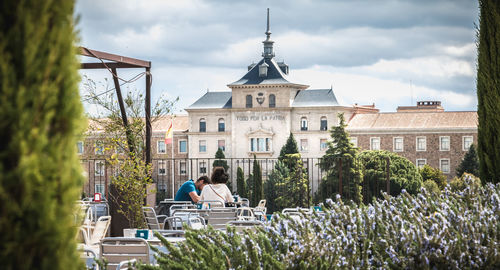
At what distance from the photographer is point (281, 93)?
232 ft

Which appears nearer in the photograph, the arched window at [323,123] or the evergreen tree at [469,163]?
the evergreen tree at [469,163]

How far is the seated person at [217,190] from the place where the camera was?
28.6ft

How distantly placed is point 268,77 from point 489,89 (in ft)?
225

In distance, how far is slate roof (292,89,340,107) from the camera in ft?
233

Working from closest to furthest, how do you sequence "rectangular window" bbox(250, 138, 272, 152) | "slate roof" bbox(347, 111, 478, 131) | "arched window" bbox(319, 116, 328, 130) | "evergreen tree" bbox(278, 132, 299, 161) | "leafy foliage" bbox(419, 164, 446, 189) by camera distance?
"leafy foliage" bbox(419, 164, 446, 189), "slate roof" bbox(347, 111, 478, 131), "evergreen tree" bbox(278, 132, 299, 161), "rectangular window" bbox(250, 138, 272, 152), "arched window" bbox(319, 116, 328, 130)

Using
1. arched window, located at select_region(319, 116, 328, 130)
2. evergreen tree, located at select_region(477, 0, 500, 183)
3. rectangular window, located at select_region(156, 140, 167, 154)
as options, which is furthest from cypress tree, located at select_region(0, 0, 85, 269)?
arched window, located at select_region(319, 116, 328, 130)

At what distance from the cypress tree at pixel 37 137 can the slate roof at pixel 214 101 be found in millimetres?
70562

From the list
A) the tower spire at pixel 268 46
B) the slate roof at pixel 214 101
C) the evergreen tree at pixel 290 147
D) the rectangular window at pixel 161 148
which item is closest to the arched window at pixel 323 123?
the evergreen tree at pixel 290 147

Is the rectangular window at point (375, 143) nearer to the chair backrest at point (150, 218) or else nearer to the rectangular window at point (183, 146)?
the rectangular window at point (183, 146)

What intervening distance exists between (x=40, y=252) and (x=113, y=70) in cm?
688

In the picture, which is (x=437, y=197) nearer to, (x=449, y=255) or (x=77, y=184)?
(x=449, y=255)

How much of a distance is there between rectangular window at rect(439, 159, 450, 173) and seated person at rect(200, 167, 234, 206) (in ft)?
189

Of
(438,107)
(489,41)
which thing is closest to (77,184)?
(489,41)

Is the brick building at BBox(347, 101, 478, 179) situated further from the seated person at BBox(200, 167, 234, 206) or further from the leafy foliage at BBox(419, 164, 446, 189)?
the seated person at BBox(200, 167, 234, 206)
